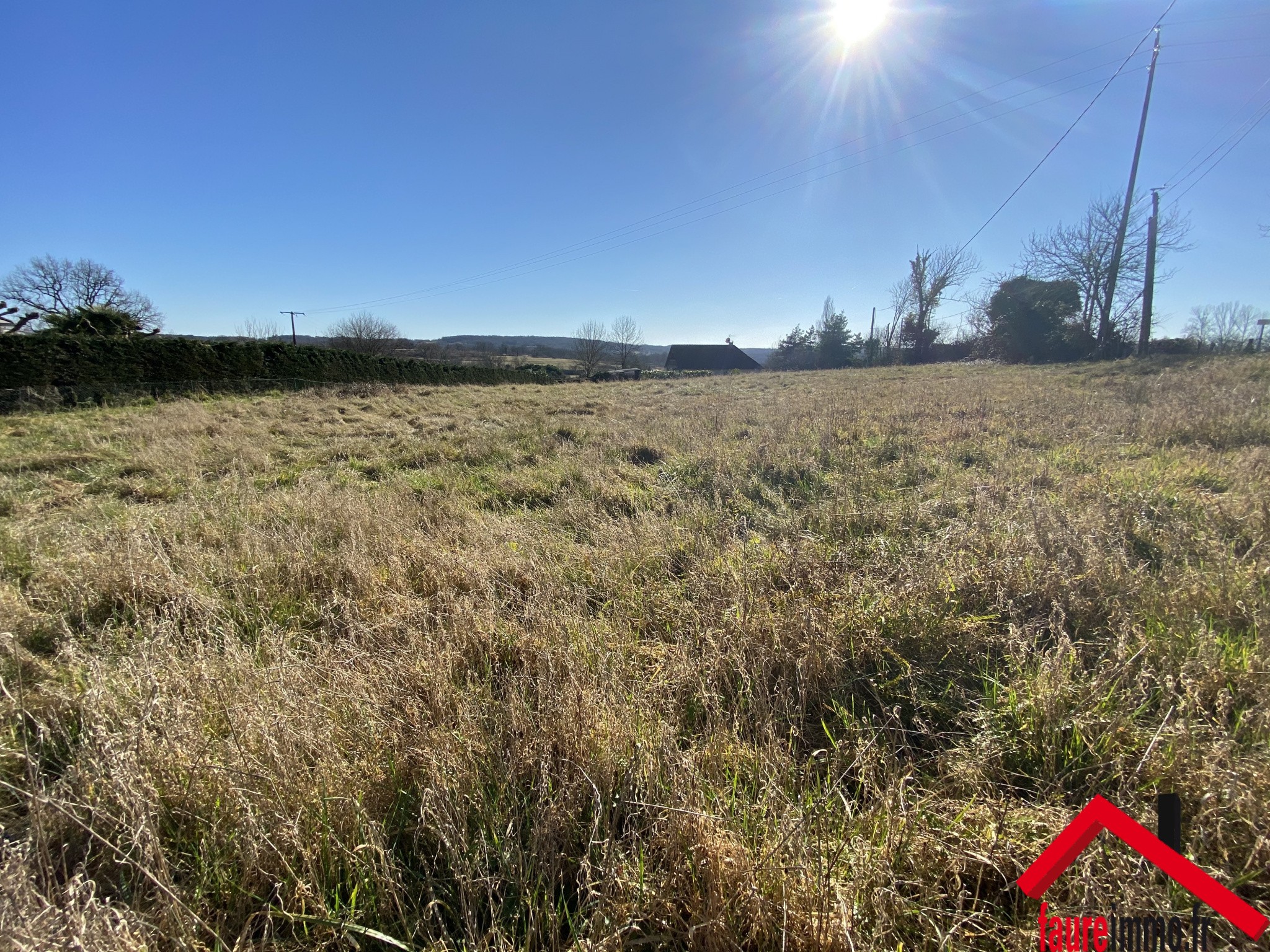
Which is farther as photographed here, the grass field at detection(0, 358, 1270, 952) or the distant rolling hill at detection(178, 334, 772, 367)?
the distant rolling hill at detection(178, 334, 772, 367)

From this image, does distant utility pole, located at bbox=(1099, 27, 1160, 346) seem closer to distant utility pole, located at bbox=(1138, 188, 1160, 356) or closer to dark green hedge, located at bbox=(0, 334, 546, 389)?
distant utility pole, located at bbox=(1138, 188, 1160, 356)

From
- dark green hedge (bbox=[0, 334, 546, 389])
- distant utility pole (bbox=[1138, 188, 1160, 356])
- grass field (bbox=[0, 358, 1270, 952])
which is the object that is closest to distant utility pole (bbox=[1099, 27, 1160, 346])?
distant utility pole (bbox=[1138, 188, 1160, 356])

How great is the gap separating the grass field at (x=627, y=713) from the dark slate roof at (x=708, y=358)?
162 ft

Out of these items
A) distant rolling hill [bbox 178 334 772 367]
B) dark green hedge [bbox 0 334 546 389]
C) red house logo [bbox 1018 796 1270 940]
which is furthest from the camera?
distant rolling hill [bbox 178 334 772 367]

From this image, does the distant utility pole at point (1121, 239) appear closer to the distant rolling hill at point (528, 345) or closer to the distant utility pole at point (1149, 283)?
the distant utility pole at point (1149, 283)

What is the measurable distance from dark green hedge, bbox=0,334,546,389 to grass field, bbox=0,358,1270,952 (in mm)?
14858

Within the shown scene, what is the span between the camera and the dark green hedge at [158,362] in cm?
1243

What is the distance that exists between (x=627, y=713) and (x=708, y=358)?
5307 centimetres

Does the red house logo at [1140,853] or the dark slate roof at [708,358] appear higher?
the dark slate roof at [708,358]

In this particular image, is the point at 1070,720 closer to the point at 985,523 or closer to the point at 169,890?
the point at 985,523

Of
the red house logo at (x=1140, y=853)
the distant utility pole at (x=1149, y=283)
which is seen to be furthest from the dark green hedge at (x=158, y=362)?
the distant utility pole at (x=1149, y=283)

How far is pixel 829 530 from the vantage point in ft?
11.8

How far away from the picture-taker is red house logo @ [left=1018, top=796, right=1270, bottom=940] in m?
0.91

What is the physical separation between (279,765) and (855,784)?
6.54 ft
